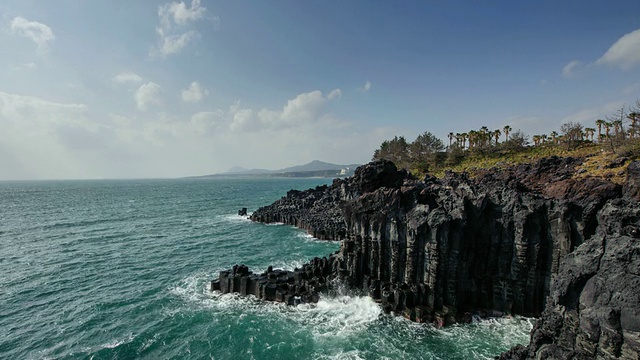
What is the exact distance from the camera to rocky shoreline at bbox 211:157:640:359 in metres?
13.1

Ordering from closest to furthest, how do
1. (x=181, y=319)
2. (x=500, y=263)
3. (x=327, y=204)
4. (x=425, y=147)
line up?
(x=500, y=263) → (x=181, y=319) → (x=327, y=204) → (x=425, y=147)

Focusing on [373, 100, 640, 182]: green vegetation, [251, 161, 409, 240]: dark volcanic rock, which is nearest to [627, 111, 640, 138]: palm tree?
[373, 100, 640, 182]: green vegetation

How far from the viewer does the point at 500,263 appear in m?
25.0

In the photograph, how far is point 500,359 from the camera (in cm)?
1605

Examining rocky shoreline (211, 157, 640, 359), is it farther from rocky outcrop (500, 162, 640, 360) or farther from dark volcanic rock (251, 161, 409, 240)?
dark volcanic rock (251, 161, 409, 240)

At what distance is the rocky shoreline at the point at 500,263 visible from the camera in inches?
516

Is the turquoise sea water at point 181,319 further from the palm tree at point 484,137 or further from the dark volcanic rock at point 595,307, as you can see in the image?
the palm tree at point 484,137

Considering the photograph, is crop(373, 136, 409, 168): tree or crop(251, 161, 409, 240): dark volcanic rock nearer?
crop(251, 161, 409, 240): dark volcanic rock

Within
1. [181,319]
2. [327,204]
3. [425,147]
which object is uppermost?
[425,147]

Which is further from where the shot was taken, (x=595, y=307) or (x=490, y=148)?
(x=490, y=148)

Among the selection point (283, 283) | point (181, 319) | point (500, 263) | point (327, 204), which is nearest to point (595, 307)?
point (500, 263)

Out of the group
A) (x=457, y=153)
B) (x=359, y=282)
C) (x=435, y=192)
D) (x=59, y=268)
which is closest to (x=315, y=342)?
Answer: (x=359, y=282)

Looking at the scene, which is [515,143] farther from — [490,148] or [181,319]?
[181,319]

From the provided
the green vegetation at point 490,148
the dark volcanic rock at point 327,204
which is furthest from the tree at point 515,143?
the dark volcanic rock at point 327,204
